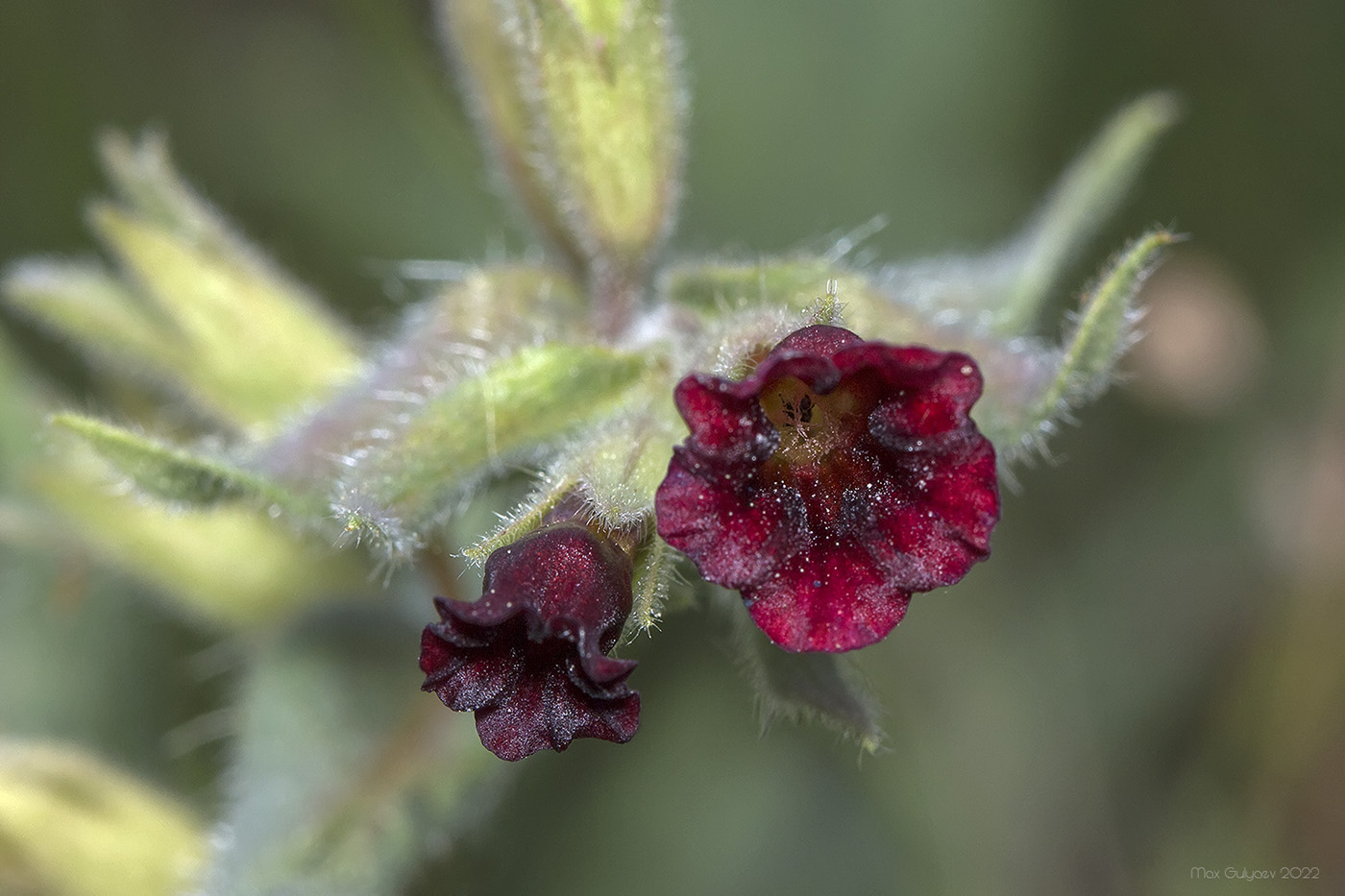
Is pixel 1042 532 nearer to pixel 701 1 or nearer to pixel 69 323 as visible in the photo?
pixel 701 1

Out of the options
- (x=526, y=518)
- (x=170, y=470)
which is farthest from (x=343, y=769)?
(x=526, y=518)

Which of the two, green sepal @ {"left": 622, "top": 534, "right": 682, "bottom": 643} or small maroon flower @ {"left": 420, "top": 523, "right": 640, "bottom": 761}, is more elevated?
green sepal @ {"left": 622, "top": 534, "right": 682, "bottom": 643}

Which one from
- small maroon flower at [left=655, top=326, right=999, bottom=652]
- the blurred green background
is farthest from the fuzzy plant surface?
the blurred green background

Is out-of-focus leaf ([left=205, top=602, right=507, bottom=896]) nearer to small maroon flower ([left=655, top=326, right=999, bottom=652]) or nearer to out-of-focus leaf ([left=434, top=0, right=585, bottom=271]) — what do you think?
out-of-focus leaf ([left=434, top=0, right=585, bottom=271])

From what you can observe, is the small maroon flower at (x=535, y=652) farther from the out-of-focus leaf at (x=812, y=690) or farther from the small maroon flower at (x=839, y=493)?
the out-of-focus leaf at (x=812, y=690)

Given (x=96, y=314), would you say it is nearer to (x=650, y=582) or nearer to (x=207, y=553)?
(x=207, y=553)
